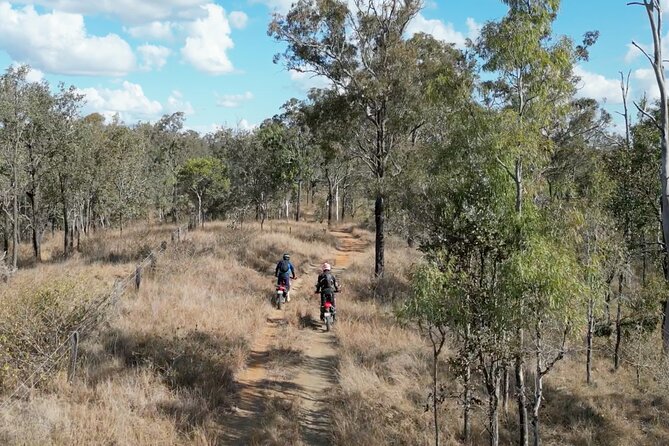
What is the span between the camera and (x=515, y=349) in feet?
25.0

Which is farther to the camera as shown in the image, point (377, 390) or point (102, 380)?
point (377, 390)

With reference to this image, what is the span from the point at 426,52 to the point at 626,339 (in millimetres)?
13145

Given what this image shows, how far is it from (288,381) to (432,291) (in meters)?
5.41

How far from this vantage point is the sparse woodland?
25.6ft

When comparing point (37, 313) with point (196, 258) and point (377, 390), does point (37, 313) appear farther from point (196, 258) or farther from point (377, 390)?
point (196, 258)

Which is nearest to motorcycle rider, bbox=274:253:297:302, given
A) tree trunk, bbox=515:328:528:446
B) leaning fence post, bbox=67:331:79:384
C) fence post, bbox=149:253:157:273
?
fence post, bbox=149:253:157:273

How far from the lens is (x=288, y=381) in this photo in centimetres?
1181

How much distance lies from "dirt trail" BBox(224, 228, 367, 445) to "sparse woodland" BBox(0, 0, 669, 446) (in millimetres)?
271

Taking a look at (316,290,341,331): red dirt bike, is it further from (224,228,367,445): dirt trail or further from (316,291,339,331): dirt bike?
(224,228,367,445): dirt trail

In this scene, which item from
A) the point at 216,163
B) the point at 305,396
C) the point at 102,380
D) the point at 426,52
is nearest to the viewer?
the point at 102,380

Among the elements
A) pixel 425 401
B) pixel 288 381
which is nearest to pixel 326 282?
pixel 288 381

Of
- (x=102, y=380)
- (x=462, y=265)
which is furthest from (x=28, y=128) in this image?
(x=462, y=265)

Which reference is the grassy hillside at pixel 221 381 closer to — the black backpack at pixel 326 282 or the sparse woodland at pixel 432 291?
the sparse woodland at pixel 432 291

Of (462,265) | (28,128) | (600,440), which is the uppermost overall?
(28,128)
